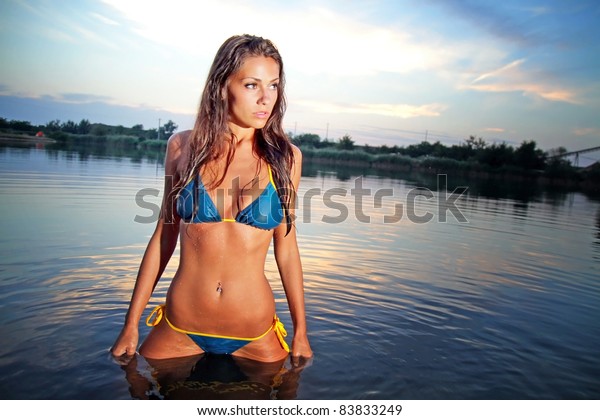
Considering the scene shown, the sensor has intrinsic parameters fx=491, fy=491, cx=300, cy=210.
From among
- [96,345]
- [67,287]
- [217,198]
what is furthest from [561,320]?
[67,287]

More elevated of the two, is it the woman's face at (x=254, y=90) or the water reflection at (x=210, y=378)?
the woman's face at (x=254, y=90)

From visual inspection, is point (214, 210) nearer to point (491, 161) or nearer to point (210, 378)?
point (210, 378)

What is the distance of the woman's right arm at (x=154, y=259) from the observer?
2693 mm

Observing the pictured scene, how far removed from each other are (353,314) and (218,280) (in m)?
2.10

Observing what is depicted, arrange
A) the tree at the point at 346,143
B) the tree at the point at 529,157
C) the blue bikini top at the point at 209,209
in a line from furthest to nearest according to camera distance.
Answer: the tree at the point at 346,143
the tree at the point at 529,157
the blue bikini top at the point at 209,209

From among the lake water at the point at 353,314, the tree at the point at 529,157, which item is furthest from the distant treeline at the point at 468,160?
the lake water at the point at 353,314

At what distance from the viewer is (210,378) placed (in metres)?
2.86

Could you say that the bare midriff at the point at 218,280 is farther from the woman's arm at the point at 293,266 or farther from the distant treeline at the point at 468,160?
the distant treeline at the point at 468,160

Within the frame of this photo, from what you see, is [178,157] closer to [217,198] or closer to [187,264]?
[217,198]

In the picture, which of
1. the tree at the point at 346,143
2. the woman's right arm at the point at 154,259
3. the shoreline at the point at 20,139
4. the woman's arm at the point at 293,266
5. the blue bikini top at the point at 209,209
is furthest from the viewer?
the tree at the point at 346,143

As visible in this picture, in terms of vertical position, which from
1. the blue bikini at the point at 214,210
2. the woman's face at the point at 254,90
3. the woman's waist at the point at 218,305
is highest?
the woman's face at the point at 254,90

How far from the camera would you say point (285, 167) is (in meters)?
2.73

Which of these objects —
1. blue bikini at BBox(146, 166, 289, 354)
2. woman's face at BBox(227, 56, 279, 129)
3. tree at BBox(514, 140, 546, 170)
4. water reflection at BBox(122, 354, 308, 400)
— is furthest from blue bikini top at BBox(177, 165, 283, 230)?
tree at BBox(514, 140, 546, 170)

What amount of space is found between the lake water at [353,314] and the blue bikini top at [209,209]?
0.89 metres
